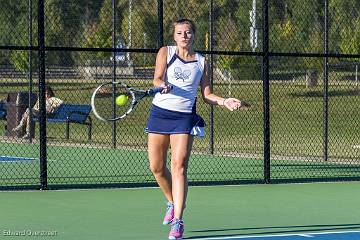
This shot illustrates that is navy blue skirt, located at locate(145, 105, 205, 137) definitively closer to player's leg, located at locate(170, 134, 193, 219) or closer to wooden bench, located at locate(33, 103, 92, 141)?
player's leg, located at locate(170, 134, 193, 219)

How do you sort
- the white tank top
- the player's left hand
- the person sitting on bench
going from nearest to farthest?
the player's left hand < the white tank top < the person sitting on bench

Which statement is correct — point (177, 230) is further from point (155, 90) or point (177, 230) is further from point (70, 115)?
point (70, 115)

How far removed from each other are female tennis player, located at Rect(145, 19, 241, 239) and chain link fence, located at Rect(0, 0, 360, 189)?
10.7ft

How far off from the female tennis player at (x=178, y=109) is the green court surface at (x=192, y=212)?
1.86ft

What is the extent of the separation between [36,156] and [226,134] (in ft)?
24.0

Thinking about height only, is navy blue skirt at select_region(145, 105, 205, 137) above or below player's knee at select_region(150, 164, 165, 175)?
above

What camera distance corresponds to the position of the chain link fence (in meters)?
15.4

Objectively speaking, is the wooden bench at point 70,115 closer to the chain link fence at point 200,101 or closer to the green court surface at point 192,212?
the chain link fence at point 200,101

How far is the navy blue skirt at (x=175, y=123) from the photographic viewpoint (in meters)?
10.2

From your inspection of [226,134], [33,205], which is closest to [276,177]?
[33,205]

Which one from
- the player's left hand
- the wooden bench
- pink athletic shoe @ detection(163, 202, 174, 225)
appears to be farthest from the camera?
the wooden bench

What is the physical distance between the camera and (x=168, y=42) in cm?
2662

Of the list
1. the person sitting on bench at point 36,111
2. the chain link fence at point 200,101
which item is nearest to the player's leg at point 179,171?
the chain link fence at point 200,101

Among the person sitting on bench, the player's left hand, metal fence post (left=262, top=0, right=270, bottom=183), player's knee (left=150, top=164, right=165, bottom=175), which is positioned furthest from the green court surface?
the person sitting on bench
